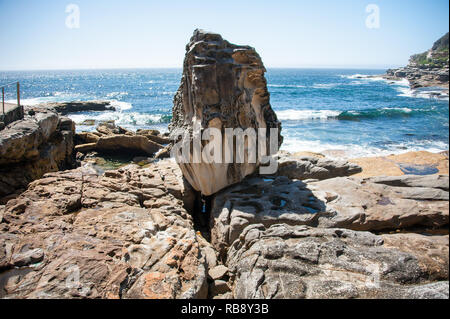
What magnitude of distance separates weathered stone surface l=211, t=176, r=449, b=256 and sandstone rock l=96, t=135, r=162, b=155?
334 inches

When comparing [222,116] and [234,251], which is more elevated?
[222,116]

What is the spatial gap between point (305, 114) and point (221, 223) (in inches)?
876

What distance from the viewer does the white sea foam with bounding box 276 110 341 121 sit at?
23516mm

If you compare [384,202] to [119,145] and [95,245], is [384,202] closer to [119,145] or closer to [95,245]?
[95,245]

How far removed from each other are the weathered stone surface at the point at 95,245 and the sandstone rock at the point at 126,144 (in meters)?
7.89

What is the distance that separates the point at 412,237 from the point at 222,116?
3.67 meters

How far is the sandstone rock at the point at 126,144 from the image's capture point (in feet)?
42.2

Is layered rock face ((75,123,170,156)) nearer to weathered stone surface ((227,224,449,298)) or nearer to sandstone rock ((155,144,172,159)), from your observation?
sandstone rock ((155,144,172,159))

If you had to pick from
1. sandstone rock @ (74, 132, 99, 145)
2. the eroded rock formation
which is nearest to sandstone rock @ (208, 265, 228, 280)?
the eroded rock formation
